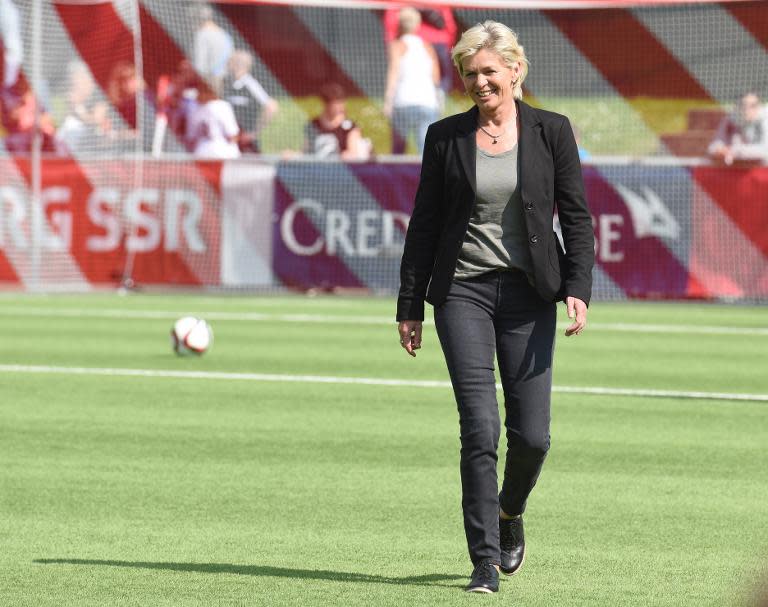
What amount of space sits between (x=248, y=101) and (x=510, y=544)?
673 inches

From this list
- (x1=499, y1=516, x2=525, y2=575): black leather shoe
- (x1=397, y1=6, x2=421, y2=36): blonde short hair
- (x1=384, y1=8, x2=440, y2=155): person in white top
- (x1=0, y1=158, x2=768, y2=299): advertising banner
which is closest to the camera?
Answer: (x1=499, y1=516, x2=525, y2=575): black leather shoe

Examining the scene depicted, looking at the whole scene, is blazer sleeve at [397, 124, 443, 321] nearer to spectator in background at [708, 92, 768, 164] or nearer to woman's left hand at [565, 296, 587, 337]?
woman's left hand at [565, 296, 587, 337]

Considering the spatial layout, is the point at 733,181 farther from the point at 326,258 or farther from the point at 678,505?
the point at 678,505

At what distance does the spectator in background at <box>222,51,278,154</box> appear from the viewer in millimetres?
22922

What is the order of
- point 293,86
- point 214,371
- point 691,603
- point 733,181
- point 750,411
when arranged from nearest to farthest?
point 691,603 < point 750,411 < point 214,371 < point 733,181 < point 293,86

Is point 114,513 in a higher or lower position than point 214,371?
higher

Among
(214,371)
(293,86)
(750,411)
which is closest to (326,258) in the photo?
(293,86)

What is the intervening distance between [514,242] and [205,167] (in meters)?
15.8

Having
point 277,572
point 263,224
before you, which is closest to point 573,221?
point 277,572

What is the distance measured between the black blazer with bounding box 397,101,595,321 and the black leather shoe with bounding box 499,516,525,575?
86 cm

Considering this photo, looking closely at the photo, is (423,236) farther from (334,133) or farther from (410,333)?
(334,133)

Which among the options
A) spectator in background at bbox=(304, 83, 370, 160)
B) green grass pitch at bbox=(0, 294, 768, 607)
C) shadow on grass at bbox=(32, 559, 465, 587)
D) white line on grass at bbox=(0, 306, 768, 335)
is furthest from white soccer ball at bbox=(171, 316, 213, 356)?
shadow on grass at bbox=(32, 559, 465, 587)

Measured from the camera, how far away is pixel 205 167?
71.7 ft

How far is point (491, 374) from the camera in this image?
6438 millimetres
